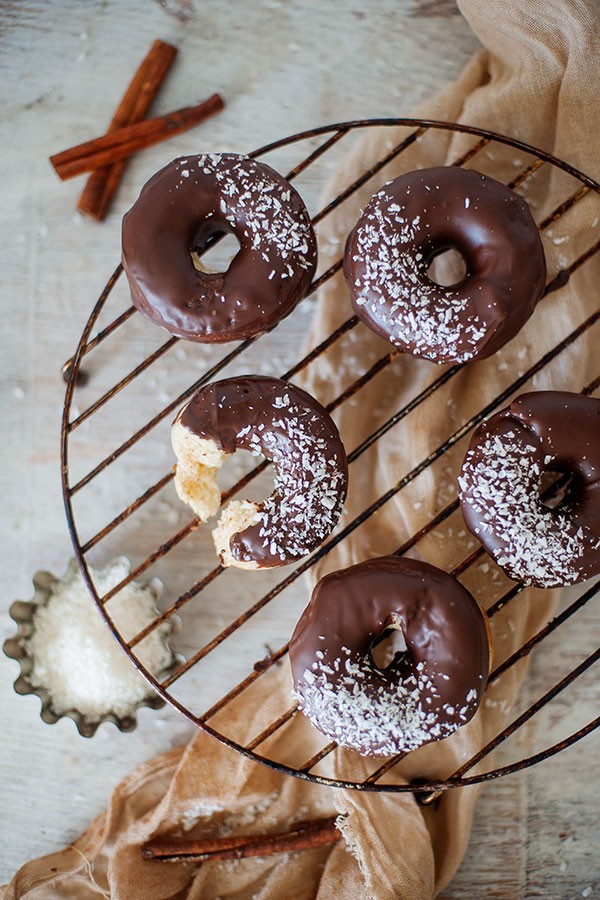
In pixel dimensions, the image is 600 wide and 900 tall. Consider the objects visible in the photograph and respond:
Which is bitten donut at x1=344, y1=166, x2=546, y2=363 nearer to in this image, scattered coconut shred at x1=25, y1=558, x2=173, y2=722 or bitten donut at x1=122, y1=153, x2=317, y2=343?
bitten donut at x1=122, y1=153, x2=317, y2=343

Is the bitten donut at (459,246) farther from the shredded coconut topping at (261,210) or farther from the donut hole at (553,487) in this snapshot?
the donut hole at (553,487)

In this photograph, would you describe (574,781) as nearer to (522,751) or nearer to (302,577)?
(522,751)

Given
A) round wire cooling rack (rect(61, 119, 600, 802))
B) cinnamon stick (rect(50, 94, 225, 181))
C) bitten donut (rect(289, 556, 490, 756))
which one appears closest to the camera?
bitten donut (rect(289, 556, 490, 756))

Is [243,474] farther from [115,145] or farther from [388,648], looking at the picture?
[115,145]

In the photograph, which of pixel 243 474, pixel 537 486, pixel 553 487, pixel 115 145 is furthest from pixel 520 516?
pixel 115 145

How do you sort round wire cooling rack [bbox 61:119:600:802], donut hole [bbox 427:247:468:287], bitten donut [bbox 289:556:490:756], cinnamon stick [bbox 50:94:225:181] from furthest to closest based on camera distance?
cinnamon stick [bbox 50:94:225:181]
donut hole [bbox 427:247:468:287]
round wire cooling rack [bbox 61:119:600:802]
bitten donut [bbox 289:556:490:756]

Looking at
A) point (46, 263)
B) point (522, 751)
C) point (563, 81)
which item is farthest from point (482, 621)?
point (46, 263)

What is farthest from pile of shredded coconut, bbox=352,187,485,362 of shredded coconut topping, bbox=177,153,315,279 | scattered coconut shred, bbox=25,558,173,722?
scattered coconut shred, bbox=25,558,173,722
